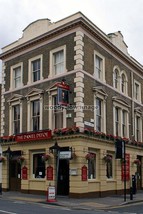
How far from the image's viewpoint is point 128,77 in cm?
3312

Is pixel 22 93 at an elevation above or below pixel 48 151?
above

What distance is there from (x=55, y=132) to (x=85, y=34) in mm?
7252

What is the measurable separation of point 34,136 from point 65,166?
3.12 meters

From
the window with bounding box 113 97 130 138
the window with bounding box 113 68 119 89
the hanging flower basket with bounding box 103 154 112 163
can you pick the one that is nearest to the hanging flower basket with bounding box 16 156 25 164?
the hanging flower basket with bounding box 103 154 112 163

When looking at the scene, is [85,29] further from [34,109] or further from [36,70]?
[34,109]

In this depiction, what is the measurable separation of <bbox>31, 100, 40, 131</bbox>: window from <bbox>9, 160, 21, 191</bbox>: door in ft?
11.6

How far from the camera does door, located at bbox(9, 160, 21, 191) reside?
29.0m

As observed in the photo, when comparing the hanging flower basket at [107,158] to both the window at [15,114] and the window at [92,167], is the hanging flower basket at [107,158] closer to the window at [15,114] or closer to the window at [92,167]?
the window at [92,167]

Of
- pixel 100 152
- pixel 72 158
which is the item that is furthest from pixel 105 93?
pixel 72 158

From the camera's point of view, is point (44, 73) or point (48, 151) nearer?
A: point (48, 151)

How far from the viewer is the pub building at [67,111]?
2498cm

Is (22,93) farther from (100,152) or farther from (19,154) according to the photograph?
(100,152)

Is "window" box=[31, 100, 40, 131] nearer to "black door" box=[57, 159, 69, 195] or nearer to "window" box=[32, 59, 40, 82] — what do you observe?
"window" box=[32, 59, 40, 82]

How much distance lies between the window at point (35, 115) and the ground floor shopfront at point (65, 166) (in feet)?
4.06
